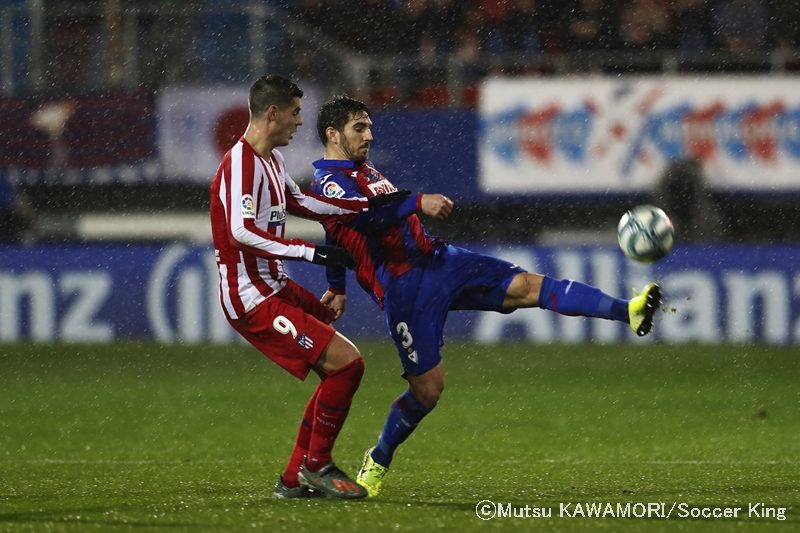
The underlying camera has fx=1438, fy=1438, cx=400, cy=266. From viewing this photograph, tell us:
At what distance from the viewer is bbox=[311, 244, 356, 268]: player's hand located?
6145mm

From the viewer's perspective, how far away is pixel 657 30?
54.9ft

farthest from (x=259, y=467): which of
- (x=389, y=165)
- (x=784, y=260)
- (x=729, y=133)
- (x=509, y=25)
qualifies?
(x=509, y=25)

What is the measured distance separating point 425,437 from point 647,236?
2.85 metres

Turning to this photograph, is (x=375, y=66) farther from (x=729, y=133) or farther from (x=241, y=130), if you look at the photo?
(x=729, y=133)

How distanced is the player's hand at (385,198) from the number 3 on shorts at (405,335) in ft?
1.86

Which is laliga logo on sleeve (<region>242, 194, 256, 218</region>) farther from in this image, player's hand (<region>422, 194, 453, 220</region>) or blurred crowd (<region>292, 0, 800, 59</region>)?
blurred crowd (<region>292, 0, 800, 59</region>)

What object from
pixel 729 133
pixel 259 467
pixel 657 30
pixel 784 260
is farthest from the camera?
pixel 657 30

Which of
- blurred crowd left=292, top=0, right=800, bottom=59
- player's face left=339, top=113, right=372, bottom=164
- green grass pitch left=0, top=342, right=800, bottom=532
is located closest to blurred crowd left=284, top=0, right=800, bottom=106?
blurred crowd left=292, top=0, right=800, bottom=59

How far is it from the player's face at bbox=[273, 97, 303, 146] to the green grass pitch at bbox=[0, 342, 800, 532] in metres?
1.62

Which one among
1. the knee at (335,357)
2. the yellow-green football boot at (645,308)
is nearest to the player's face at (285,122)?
the knee at (335,357)

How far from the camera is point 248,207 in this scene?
6191 millimetres

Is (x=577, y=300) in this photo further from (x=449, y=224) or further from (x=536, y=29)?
(x=536, y=29)

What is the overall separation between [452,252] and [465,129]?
8.22 m

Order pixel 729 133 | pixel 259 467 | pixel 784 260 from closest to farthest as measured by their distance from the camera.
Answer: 1. pixel 259 467
2. pixel 784 260
3. pixel 729 133
